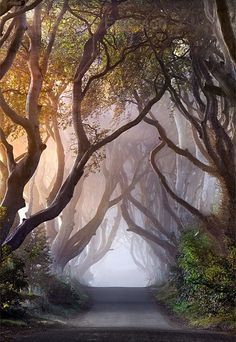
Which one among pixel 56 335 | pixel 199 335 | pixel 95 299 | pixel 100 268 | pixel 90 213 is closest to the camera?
pixel 56 335

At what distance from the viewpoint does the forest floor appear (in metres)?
10.0

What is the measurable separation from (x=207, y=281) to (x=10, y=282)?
5.66 meters

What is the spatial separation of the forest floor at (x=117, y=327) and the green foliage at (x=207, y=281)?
925 millimetres

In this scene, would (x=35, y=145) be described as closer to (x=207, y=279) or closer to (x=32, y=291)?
(x=207, y=279)

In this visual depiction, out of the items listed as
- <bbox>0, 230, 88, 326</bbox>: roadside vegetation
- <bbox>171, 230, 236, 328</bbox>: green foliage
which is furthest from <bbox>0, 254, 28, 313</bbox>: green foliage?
<bbox>171, 230, 236, 328</bbox>: green foliage

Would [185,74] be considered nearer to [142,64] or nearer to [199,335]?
[142,64]

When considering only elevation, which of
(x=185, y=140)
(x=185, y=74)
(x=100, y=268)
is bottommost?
(x=100, y=268)

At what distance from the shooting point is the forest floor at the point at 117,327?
10.0m

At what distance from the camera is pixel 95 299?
959 inches

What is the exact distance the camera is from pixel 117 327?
12930 mm

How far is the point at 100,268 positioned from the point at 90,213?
58.4 m

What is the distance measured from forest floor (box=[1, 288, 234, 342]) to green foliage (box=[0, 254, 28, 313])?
2.90 ft

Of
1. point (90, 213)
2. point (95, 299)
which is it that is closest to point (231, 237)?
point (95, 299)

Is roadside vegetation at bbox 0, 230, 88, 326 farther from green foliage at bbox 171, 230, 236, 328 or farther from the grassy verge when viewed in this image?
green foliage at bbox 171, 230, 236, 328
